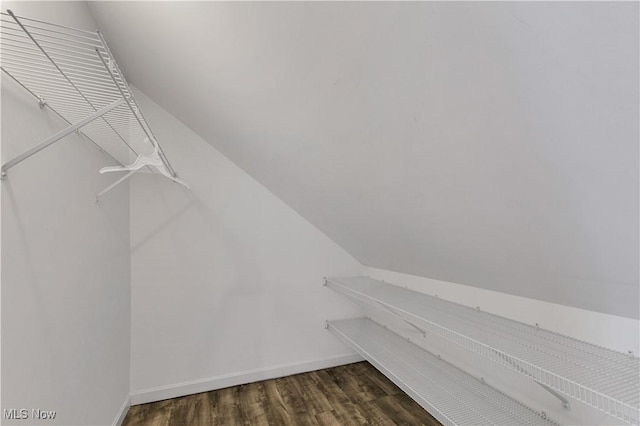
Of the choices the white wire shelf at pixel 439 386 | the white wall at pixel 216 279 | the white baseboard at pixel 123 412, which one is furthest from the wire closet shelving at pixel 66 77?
the white wire shelf at pixel 439 386

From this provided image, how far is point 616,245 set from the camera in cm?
80

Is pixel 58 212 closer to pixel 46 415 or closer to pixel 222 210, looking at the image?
pixel 46 415

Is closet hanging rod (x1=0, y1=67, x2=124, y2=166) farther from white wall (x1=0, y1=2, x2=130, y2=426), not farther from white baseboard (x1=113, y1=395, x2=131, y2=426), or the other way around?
white baseboard (x1=113, y1=395, x2=131, y2=426)

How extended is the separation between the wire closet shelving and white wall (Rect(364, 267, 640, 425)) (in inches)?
67.6

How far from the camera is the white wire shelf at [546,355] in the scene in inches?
28.7

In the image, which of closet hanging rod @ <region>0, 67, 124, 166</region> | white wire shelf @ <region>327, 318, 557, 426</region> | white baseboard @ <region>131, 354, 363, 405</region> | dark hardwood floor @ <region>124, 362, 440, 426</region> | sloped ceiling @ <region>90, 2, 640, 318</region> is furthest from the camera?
white baseboard @ <region>131, 354, 363, 405</region>

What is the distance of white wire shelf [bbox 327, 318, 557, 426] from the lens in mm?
1294

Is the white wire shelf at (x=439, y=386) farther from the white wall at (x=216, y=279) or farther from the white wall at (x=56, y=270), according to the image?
the white wall at (x=56, y=270)

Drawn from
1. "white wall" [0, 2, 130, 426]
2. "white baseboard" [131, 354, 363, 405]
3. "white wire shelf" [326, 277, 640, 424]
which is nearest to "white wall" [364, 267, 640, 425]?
"white wire shelf" [326, 277, 640, 424]

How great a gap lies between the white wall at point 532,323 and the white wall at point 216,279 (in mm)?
934

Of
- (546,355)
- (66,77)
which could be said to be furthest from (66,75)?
(546,355)

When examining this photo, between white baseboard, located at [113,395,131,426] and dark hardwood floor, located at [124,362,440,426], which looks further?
dark hardwood floor, located at [124,362,440,426]

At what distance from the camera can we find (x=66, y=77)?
0.85 m

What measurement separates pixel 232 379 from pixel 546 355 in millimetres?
2077
